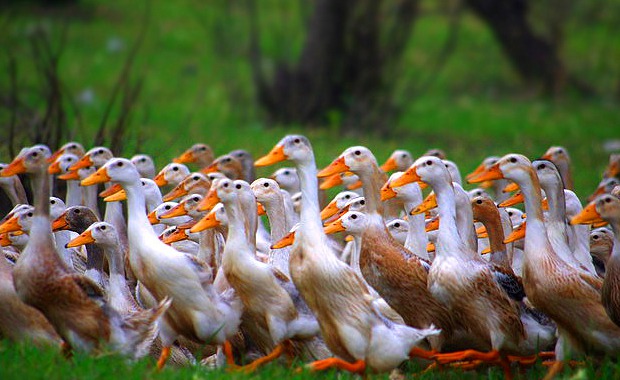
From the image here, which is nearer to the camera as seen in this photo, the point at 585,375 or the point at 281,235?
the point at 585,375

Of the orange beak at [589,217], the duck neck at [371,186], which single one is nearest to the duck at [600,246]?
the orange beak at [589,217]

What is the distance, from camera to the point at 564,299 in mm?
6141

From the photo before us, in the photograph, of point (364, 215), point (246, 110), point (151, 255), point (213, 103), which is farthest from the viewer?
point (213, 103)

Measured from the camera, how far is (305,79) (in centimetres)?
1515

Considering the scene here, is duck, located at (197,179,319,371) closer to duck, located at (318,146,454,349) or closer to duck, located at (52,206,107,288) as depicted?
duck, located at (318,146,454,349)

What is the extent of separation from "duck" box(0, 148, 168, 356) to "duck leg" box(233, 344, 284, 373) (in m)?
0.55

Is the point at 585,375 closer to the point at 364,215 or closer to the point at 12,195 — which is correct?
the point at 364,215

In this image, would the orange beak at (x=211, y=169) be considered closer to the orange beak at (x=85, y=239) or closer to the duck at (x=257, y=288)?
the orange beak at (x=85, y=239)

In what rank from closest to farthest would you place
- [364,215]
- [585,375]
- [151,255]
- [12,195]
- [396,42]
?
[585,375], [151,255], [364,215], [12,195], [396,42]

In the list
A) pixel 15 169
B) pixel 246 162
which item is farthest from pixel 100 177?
pixel 246 162

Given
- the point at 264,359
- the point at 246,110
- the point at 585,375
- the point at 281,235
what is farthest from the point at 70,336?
the point at 246,110

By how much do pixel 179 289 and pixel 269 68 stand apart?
13.3m

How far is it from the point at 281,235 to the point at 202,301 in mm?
1368

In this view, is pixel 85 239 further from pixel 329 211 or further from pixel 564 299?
pixel 564 299
